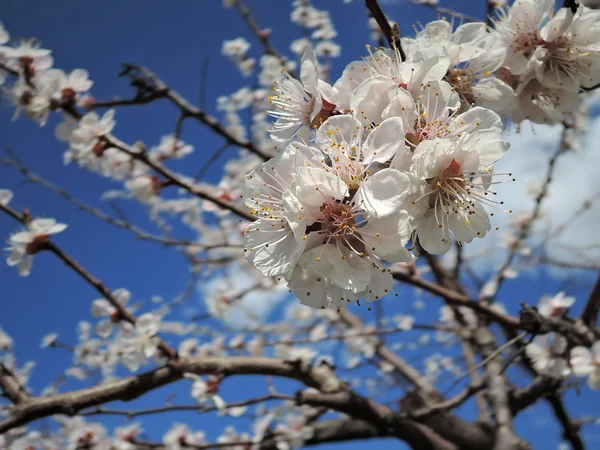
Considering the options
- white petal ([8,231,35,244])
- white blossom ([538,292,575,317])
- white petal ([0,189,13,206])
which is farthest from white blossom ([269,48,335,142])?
white blossom ([538,292,575,317])

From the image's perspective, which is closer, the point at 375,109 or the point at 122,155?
the point at 375,109

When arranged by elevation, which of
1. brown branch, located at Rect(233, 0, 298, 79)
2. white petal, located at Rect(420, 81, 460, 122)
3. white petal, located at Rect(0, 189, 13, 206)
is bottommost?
white petal, located at Rect(420, 81, 460, 122)

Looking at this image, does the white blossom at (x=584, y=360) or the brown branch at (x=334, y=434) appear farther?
the brown branch at (x=334, y=434)

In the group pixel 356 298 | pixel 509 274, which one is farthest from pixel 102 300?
pixel 509 274

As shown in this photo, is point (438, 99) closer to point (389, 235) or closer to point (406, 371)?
point (389, 235)

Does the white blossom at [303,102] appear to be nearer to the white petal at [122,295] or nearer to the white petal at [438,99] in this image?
the white petal at [438,99]

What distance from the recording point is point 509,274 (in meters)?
3.50

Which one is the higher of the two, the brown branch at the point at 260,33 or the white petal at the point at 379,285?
the brown branch at the point at 260,33

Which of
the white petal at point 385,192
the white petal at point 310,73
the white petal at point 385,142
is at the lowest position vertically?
the white petal at point 385,192

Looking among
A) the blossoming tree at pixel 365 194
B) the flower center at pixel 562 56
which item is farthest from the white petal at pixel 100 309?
the flower center at pixel 562 56

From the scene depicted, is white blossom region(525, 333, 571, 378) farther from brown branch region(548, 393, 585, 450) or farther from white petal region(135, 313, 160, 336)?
white petal region(135, 313, 160, 336)

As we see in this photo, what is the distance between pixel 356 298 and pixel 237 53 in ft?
13.4

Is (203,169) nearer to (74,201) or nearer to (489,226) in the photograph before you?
(74,201)

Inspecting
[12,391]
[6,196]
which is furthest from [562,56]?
[6,196]
